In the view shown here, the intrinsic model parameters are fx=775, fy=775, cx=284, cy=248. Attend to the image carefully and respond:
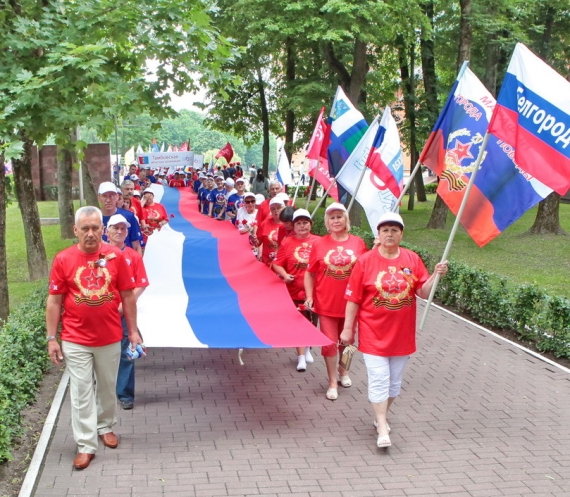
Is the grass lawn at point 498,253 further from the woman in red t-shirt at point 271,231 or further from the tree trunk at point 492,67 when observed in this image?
the tree trunk at point 492,67

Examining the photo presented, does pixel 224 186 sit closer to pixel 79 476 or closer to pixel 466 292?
pixel 466 292

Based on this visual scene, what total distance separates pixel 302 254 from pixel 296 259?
87 millimetres

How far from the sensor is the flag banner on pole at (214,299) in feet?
24.0

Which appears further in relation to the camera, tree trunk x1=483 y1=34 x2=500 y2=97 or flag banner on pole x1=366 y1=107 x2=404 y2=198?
tree trunk x1=483 y1=34 x2=500 y2=97

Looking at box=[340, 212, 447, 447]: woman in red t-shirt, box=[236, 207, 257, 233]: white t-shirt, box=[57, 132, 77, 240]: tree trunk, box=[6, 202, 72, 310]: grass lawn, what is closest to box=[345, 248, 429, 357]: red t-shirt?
Answer: box=[340, 212, 447, 447]: woman in red t-shirt

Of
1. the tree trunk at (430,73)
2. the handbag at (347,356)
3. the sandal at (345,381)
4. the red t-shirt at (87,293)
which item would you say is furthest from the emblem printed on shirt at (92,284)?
the tree trunk at (430,73)

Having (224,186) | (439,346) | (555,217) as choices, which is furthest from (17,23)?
(555,217)

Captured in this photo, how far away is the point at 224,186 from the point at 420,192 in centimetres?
2174

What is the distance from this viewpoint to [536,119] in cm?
677

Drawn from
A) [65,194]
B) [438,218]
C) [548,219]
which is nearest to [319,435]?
[65,194]

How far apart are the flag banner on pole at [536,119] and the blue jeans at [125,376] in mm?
3885

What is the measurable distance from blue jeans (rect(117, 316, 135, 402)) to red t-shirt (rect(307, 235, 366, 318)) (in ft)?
6.24

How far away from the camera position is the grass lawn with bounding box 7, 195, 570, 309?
50.3 ft

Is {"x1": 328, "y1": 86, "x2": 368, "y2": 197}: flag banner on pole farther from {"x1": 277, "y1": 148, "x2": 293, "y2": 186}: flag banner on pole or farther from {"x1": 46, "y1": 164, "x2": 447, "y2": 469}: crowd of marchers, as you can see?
{"x1": 46, "y1": 164, "x2": 447, "y2": 469}: crowd of marchers
